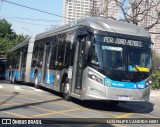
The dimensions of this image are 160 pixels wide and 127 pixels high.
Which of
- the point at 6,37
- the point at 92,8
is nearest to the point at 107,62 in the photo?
the point at 92,8

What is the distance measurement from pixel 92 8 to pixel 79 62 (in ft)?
84.1

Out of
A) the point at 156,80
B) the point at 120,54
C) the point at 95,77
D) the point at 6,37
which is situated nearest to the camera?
the point at 95,77

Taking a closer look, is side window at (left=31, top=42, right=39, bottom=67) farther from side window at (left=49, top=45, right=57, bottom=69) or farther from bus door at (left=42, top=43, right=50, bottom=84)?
side window at (left=49, top=45, right=57, bottom=69)

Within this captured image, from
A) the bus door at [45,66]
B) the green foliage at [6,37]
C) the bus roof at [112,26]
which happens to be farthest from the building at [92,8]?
the green foliage at [6,37]

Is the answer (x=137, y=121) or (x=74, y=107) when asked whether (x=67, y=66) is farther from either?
(x=137, y=121)

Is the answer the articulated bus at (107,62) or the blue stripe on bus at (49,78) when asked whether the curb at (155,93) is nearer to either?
the blue stripe on bus at (49,78)

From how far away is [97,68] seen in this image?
11875 mm

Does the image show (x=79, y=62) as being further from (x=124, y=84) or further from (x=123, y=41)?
(x=124, y=84)

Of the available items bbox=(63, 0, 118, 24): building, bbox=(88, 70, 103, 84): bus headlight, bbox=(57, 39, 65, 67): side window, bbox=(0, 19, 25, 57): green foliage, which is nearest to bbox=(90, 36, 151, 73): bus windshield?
bbox=(88, 70, 103, 84): bus headlight

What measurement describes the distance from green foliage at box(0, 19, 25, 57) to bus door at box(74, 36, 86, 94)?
161ft

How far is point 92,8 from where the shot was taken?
125ft

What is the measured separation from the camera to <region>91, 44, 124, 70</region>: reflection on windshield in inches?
471

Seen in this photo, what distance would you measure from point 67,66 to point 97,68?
2.72m

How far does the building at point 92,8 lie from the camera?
3549cm
